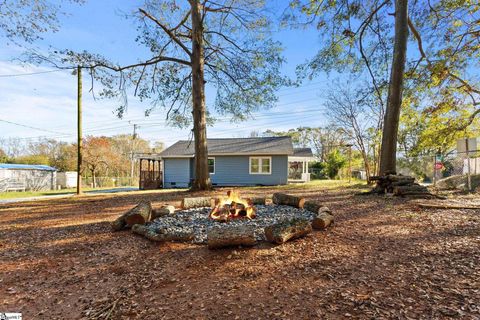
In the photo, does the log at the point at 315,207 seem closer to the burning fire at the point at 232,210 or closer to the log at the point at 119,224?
the burning fire at the point at 232,210

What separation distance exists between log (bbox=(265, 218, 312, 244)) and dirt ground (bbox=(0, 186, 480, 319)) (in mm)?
103

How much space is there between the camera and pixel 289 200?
6.10m

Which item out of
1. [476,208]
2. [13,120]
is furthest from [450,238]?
[13,120]

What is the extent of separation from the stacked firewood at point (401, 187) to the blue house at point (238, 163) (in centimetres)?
899

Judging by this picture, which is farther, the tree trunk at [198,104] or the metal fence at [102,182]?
the metal fence at [102,182]

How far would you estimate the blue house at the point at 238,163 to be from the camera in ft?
56.4

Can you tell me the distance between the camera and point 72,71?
9.62 m

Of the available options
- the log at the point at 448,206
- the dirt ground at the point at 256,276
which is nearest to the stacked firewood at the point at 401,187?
the log at the point at 448,206

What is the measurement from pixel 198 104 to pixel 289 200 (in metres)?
6.35

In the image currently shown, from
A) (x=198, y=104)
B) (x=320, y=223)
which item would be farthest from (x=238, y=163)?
(x=320, y=223)

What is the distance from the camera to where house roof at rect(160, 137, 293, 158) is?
17.2m

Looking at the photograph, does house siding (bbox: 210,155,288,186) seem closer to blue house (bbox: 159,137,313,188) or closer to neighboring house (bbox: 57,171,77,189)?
blue house (bbox: 159,137,313,188)

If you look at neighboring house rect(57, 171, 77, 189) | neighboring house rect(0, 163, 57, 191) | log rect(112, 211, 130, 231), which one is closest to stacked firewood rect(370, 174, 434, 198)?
log rect(112, 211, 130, 231)

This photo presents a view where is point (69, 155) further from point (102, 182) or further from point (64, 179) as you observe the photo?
point (102, 182)
